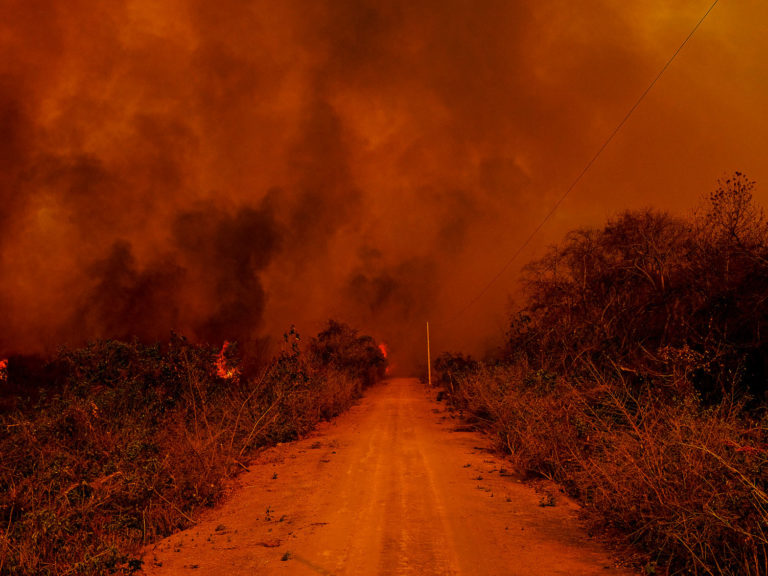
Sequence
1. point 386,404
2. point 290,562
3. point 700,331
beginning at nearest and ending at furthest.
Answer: point 290,562, point 700,331, point 386,404

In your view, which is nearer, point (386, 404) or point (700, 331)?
point (700, 331)

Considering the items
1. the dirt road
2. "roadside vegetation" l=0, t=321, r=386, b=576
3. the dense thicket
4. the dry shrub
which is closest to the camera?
the dry shrub

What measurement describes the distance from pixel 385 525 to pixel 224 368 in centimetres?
946

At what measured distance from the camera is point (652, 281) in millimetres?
18859

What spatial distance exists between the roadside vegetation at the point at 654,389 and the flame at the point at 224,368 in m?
7.33

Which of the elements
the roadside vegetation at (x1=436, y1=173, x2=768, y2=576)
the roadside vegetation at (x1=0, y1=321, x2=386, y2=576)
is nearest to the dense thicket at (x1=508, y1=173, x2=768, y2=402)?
the roadside vegetation at (x1=436, y1=173, x2=768, y2=576)

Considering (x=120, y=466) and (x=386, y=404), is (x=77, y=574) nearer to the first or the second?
(x=120, y=466)

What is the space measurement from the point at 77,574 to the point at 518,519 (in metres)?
5.37

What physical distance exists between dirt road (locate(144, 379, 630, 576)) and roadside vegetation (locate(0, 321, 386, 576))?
64 cm

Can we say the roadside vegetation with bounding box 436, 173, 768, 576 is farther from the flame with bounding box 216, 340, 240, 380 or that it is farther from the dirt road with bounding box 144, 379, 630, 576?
the flame with bounding box 216, 340, 240, 380

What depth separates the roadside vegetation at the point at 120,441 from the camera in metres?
6.42

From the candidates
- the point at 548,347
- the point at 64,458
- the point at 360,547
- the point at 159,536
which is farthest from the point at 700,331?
the point at 64,458

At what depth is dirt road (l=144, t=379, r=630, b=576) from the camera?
19.6 ft

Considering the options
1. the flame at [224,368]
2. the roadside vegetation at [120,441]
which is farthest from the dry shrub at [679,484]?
the flame at [224,368]
